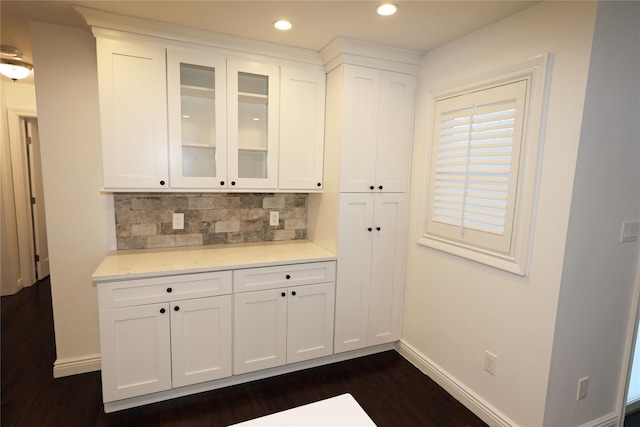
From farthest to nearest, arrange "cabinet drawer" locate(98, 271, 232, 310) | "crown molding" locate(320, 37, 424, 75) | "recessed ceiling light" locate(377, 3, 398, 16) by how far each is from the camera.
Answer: "crown molding" locate(320, 37, 424, 75) < "cabinet drawer" locate(98, 271, 232, 310) < "recessed ceiling light" locate(377, 3, 398, 16)

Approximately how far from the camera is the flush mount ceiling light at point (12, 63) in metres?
2.58

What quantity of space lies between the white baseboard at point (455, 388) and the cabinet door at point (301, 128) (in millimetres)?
1589

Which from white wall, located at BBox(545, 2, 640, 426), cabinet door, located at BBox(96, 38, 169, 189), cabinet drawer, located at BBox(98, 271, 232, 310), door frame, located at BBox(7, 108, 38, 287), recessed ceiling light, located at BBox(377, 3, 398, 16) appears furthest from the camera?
door frame, located at BBox(7, 108, 38, 287)

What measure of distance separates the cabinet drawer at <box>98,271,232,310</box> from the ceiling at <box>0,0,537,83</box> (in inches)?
62.7

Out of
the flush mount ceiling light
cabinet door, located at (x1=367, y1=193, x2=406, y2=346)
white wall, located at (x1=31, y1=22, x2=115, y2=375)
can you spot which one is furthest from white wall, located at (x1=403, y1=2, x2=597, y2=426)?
the flush mount ceiling light

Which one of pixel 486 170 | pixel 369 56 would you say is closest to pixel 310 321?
pixel 486 170

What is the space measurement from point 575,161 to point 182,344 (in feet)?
8.07

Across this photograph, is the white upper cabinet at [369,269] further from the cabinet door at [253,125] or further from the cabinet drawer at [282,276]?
the cabinet door at [253,125]

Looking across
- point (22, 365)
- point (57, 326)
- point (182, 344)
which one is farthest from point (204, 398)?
point (22, 365)

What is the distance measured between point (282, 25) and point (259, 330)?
204 centimetres

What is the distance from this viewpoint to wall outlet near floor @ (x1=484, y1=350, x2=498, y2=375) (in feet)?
6.70

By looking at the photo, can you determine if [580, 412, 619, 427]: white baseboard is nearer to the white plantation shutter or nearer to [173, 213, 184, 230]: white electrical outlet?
the white plantation shutter

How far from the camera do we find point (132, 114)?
213 centimetres

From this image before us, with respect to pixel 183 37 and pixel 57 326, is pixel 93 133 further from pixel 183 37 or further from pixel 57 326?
pixel 57 326
